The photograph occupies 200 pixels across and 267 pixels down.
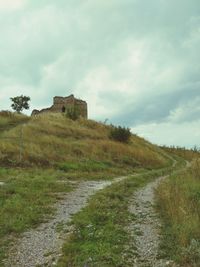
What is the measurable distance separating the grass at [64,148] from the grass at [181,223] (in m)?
15.0

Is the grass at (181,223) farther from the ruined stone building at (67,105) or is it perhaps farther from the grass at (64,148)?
the ruined stone building at (67,105)

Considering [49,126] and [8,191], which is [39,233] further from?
[49,126]

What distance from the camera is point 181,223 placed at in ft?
34.0

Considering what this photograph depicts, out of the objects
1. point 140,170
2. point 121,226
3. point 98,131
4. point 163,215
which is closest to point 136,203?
point 163,215

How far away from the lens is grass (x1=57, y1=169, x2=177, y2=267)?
8.55 metres

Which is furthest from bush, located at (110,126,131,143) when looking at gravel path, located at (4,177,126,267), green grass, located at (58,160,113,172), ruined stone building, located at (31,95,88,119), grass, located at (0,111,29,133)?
gravel path, located at (4,177,126,267)

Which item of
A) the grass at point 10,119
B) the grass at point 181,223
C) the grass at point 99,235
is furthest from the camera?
the grass at point 10,119

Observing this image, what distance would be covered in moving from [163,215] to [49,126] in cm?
3132

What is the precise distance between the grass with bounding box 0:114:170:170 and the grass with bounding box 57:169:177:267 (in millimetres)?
14201

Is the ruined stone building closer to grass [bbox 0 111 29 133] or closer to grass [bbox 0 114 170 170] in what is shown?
grass [bbox 0 111 29 133]

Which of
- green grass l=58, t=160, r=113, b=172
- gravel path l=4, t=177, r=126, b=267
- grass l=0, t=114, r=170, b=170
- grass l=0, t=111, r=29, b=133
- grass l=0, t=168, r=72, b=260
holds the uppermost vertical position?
grass l=0, t=111, r=29, b=133

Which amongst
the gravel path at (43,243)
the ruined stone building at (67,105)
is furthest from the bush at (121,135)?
the gravel path at (43,243)

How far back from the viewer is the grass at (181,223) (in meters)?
8.23

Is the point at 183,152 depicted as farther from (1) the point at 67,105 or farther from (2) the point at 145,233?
(2) the point at 145,233
